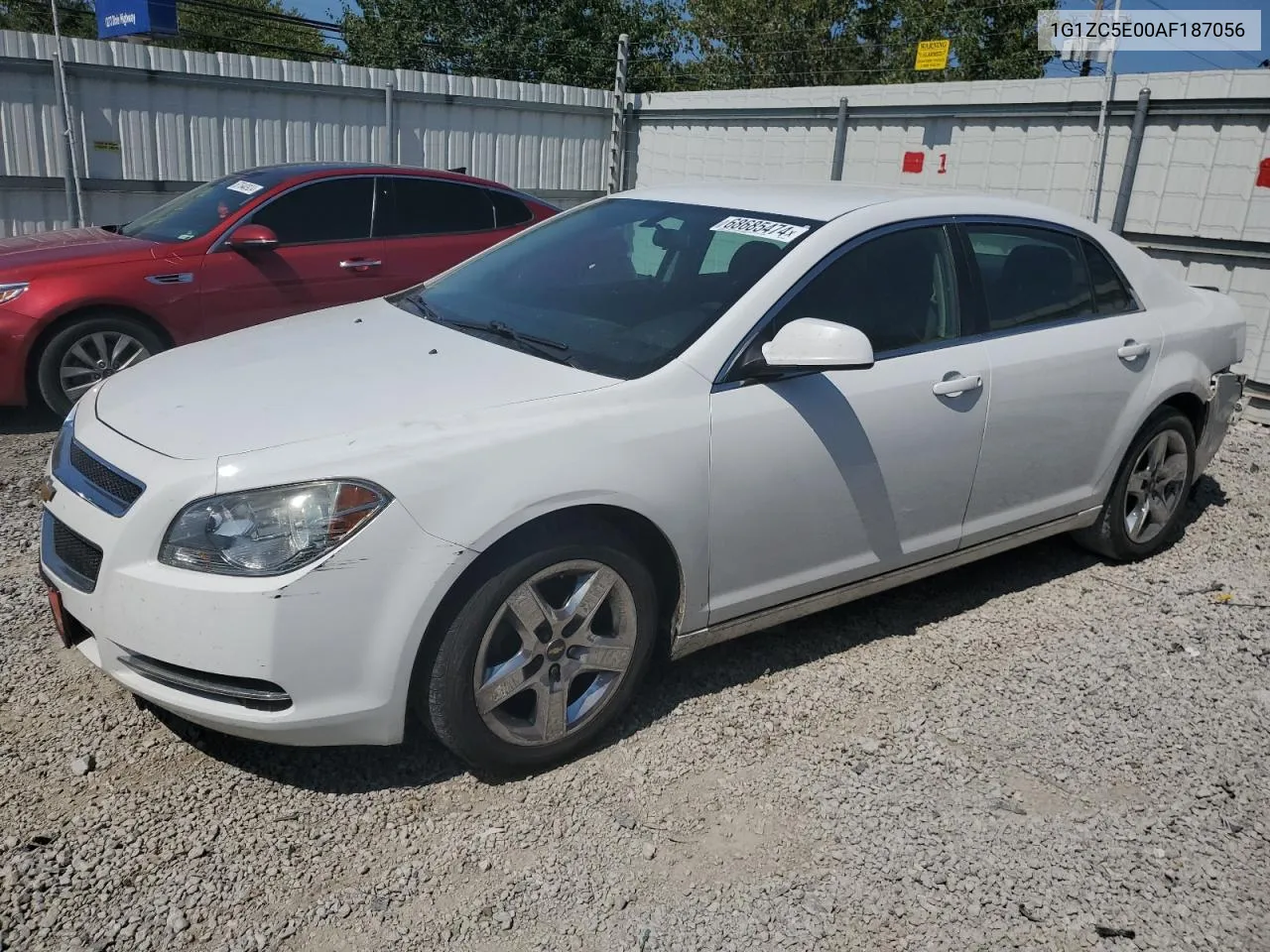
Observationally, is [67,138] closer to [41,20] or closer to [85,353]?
[85,353]

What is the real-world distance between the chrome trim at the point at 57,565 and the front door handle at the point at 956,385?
8.71 ft

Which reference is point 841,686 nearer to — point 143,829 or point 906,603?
point 906,603

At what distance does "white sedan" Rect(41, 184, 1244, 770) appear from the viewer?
8.56 ft

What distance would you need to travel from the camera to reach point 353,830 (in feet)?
9.22

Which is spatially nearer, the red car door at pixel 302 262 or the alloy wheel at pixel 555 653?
the alloy wheel at pixel 555 653

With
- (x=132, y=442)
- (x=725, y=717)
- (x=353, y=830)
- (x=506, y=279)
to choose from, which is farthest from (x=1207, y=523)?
(x=132, y=442)

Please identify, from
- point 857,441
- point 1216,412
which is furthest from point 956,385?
point 1216,412

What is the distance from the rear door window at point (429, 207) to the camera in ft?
24.1

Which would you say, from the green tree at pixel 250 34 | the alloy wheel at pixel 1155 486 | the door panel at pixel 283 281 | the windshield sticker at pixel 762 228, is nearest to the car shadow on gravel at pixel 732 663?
the alloy wheel at pixel 1155 486

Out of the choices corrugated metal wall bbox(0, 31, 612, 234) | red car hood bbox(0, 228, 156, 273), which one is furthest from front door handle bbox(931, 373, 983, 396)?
corrugated metal wall bbox(0, 31, 612, 234)

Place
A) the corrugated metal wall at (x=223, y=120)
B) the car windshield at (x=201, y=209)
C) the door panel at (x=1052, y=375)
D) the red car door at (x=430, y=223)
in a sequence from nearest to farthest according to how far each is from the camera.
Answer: the door panel at (x=1052, y=375) → the car windshield at (x=201, y=209) → the red car door at (x=430, y=223) → the corrugated metal wall at (x=223, y=120)

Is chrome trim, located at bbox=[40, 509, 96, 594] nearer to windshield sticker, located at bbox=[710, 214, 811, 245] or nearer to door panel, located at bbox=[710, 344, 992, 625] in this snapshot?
door panel, located at bbox=[710, 344, 992, 625]

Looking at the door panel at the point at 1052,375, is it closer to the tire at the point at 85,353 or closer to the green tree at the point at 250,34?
the tire at the point at 85,353

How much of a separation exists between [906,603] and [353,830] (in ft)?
8.20
